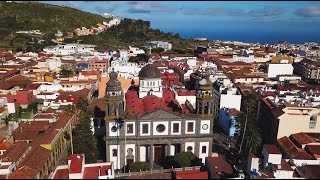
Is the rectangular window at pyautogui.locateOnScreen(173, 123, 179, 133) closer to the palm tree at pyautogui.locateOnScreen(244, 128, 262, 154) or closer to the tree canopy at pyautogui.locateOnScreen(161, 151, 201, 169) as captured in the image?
the tree canopy at pyautogui.locateOnScreen(161, 151, 201, 169)

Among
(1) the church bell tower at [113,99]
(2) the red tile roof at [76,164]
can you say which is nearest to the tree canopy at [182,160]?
(1) the church bell tower at [113,99]

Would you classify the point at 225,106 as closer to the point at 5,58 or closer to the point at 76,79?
the point at 76,79

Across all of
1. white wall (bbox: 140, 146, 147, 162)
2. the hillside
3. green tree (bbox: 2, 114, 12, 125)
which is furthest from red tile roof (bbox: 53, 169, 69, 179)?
the hillside

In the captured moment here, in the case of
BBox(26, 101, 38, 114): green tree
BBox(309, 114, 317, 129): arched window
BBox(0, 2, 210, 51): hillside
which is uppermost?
BBox(0, 2, 210, 51): hillside

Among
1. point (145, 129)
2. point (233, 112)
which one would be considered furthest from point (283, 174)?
point (233, 112)

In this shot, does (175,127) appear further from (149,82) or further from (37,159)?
(37,159)

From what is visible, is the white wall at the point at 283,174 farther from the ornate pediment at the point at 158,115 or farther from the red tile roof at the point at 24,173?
the red tile roof at the point at 24,173
